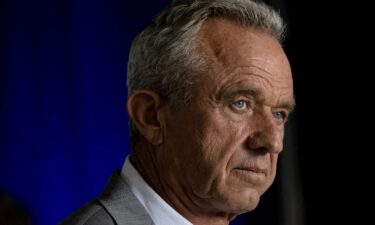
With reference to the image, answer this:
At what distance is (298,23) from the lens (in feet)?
9.75

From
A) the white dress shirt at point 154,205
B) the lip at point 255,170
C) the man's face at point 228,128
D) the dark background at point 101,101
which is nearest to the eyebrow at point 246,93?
the man's face at point 228,128

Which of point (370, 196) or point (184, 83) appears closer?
point (184, 83)

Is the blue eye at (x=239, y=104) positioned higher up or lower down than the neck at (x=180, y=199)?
higher up

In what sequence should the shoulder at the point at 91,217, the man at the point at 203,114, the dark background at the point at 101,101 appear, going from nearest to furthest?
1. the shoulder at the point at 91,217
2. the man at the point at 203,114
3. the dark background at the point at 101,101

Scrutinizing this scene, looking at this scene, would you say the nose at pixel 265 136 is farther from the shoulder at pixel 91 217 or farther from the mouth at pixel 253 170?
the shoulder at pixel 91 217

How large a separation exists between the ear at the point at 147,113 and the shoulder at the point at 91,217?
0.67 feet

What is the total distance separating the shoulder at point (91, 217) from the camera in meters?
1.46

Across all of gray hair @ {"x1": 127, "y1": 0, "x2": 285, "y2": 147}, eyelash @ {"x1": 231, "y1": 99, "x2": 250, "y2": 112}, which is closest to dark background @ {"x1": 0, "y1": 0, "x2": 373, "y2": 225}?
gray hair @ {"x1": 127, "y1": 0, "x2": 285, "y2": 147}

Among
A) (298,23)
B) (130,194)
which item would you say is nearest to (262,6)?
(130,194)

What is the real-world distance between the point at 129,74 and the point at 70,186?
131 centimetres

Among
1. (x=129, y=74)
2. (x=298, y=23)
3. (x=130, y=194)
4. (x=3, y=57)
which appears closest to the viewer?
(x=130, y=194)

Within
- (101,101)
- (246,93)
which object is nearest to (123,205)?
Answer: (246,93)

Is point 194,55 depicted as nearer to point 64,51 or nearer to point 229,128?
point 229,128

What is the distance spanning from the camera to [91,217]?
147cm
